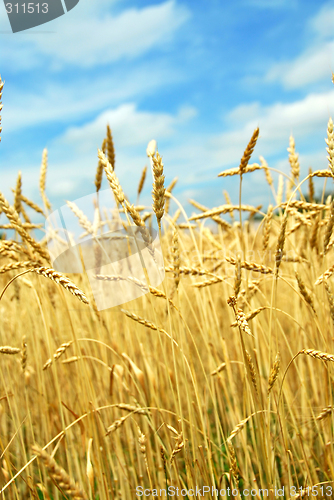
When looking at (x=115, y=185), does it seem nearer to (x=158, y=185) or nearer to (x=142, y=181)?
(x=158, y=185)

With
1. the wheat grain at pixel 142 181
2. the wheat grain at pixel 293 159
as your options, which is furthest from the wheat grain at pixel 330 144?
the wheat grain at pixel 142 181

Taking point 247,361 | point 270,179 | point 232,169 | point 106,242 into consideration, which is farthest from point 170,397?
point 270,179

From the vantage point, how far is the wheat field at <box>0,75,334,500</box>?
0.90 meters

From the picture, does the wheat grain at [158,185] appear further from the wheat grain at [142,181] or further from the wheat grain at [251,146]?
the wheat grain at [142,181]

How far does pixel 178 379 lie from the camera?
63.1 inches

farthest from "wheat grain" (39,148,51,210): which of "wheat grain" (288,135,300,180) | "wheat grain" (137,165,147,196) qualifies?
"wheat grain" (288,135,300,180)

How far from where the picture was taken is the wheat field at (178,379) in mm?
899

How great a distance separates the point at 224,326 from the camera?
270 centimetres

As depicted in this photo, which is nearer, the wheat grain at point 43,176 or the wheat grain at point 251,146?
the wheat grain at point 251,146

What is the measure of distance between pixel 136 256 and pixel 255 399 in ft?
3.77

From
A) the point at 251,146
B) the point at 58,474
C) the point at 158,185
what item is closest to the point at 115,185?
the point at 158,185

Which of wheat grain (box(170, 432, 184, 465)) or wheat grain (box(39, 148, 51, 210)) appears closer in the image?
wheat grain (box(170, 432, 184, 465))

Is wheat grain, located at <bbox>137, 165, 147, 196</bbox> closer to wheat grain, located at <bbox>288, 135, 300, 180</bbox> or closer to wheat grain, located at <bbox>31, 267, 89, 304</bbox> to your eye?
wheat grain, located at <bbox>288, 135, 300, 180</bbox>

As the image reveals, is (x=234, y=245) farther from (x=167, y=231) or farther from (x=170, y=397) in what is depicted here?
(x=170, y=397)
